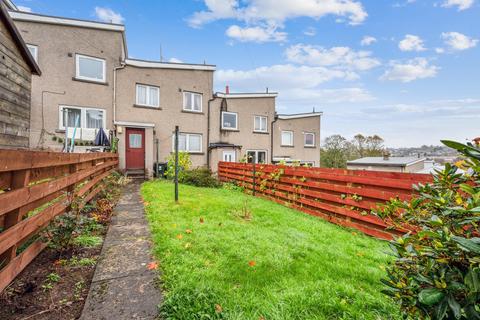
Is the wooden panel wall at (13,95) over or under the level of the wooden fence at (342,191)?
over

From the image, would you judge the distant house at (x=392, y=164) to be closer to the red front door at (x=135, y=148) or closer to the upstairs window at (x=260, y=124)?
the upstairs window at (x=260, y=124)

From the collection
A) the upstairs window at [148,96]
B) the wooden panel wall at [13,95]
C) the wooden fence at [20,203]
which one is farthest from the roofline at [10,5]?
the wooden fence at [20,203]

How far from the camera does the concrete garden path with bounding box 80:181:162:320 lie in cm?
171

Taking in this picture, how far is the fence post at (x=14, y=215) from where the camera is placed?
1.81m

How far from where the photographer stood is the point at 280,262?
8.90ft

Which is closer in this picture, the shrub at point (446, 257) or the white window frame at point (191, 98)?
the shrub at point (446, 257)

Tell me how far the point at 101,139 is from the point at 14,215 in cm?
1008

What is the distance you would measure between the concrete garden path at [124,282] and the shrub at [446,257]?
1.60 meters

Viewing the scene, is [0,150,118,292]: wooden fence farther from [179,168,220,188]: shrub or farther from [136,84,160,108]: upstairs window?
[136,84,160,108]: upstairs window

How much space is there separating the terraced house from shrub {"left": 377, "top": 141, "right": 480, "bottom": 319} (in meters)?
8.81

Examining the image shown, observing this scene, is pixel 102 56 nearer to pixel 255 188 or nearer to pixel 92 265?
pixel 255 188

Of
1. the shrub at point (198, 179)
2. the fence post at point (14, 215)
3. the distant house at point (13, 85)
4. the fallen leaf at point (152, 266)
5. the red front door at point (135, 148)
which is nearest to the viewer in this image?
the fence post at point (14, 215)

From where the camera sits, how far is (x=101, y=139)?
10.8 m

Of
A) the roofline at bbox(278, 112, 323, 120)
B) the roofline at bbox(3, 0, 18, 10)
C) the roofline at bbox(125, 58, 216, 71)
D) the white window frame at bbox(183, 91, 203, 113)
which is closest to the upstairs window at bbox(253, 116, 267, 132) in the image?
the roofline at bbox(278, 112, 323, 120)
